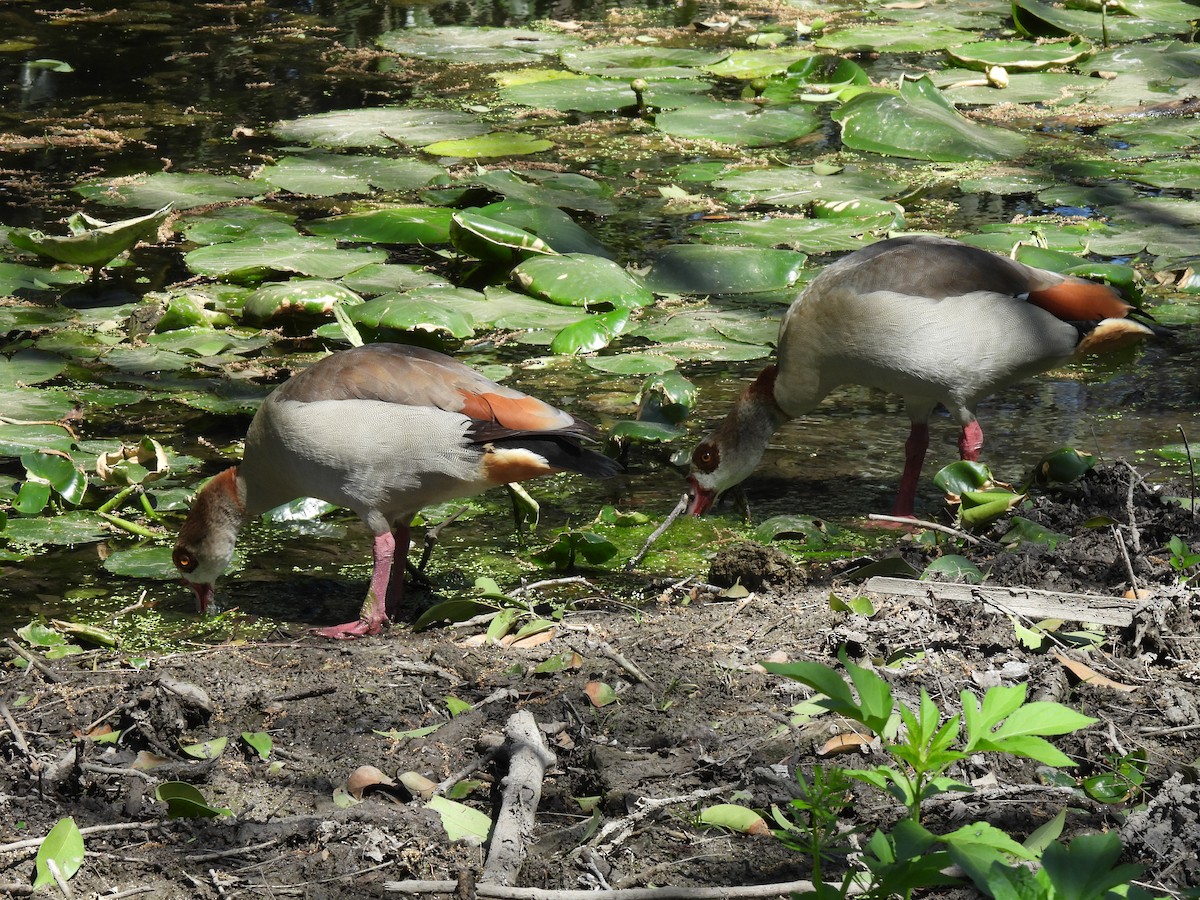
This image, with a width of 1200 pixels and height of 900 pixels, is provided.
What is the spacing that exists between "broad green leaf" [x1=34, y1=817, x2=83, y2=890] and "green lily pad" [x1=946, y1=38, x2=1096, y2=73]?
932cm

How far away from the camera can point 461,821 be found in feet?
8.32

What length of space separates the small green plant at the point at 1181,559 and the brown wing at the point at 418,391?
169 cm

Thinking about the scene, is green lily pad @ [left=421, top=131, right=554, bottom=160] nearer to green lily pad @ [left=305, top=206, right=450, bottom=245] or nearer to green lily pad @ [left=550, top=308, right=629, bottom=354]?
green lily pad @ [left=305, top=206, right=450, bottom=245]

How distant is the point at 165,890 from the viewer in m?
2.42

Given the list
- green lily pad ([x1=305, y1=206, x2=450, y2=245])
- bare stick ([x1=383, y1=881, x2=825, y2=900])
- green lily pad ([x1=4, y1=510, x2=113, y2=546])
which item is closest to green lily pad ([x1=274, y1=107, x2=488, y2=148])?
green lily pad ([x1=305, y1=206, x2=450, y2=245])

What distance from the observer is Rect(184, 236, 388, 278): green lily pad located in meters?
6.35

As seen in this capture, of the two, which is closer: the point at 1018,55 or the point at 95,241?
the point at 95,241

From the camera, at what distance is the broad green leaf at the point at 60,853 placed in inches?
94.8

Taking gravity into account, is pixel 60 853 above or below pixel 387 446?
below

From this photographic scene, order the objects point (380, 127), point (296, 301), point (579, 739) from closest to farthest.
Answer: point (579, 739) < point (296, 301) < point (380, 127)

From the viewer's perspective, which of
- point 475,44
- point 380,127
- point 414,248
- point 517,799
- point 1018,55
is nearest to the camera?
point 517,799

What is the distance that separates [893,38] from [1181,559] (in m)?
8.74

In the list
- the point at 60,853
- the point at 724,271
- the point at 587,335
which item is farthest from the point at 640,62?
the point at 60,853

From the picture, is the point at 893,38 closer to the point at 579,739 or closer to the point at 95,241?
the point at 95,241
